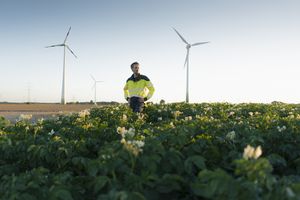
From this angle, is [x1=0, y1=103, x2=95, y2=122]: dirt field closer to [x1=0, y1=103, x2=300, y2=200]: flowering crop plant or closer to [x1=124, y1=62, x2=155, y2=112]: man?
[x1=124, y1=62, x2=155, y2=112]: man

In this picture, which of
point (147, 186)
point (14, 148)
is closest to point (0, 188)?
point (147, 186)

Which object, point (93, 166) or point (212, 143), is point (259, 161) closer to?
point (93, 166)

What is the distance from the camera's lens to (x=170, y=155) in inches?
209

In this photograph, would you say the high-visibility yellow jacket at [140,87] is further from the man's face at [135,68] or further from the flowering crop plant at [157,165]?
the flowering crop plant at [157,165]

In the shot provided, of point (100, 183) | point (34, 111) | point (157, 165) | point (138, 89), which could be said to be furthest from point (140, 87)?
point (34, 111)


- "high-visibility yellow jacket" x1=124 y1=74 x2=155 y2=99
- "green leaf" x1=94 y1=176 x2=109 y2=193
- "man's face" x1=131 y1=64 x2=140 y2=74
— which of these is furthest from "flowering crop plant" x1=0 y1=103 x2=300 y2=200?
"high-visibility yellow jacket" x1=124 y1=74 x2=155 y2=99

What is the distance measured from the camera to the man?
17.3 meters

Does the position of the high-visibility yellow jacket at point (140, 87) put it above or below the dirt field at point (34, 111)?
Answer: above

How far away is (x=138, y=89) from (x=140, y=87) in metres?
0.13

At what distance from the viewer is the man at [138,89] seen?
1734 centimetres

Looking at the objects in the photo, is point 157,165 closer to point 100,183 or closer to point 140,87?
point 100,183

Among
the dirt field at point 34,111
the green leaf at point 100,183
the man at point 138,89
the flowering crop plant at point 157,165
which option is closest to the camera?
the flowering crop plant at point 157,165

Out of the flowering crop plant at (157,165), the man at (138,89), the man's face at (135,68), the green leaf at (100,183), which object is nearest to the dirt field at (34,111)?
the man at (138,89)

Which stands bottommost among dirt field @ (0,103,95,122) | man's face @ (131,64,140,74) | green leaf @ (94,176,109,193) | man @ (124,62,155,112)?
green leaf @ (94,176,109,193)
